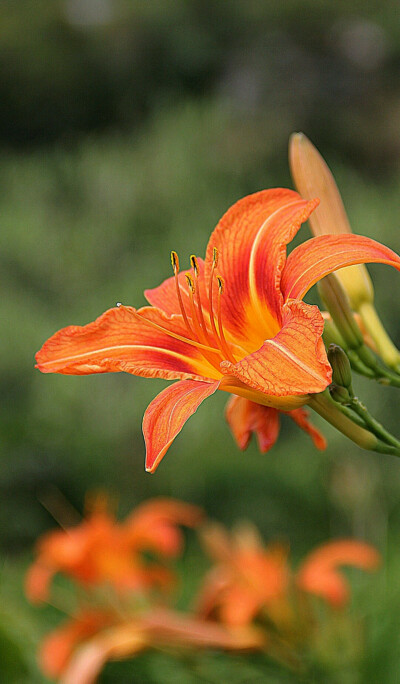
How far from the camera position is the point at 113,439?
1606mm

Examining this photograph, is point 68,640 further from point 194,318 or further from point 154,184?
point 154,184

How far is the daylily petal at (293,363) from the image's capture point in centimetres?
20

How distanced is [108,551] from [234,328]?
1.44 feet

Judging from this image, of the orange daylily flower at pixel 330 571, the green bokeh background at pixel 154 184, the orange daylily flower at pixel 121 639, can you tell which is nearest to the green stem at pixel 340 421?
the orange daylily flower at pixel 121 639

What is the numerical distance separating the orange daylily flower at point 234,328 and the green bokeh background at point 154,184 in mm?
1069

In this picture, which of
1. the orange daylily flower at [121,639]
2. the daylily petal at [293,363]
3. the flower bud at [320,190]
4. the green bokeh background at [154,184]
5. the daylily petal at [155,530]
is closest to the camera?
the daylily petal at [293,363]

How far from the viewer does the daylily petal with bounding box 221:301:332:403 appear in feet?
0.66

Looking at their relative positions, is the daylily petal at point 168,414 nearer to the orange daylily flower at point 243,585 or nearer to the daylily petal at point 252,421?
the daylily petal at point 252,421

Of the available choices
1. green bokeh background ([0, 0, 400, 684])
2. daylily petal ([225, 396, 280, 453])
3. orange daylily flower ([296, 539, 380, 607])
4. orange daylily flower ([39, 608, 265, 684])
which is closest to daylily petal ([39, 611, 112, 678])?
orange daylily flower ([39, 608, 265, 684])

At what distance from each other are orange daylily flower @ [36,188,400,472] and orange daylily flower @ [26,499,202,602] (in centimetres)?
41

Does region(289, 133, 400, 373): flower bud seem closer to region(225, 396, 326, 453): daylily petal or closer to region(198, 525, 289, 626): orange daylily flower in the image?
region(225, 396, 326, 453): daylily petal

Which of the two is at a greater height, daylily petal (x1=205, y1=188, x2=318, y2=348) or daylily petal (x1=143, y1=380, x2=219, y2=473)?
daylily petal (x1=205, y1=188, x2=318, y2=348)

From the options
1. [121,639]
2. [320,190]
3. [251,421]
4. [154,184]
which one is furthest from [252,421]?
[154,184]

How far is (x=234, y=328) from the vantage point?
29 centimetres
